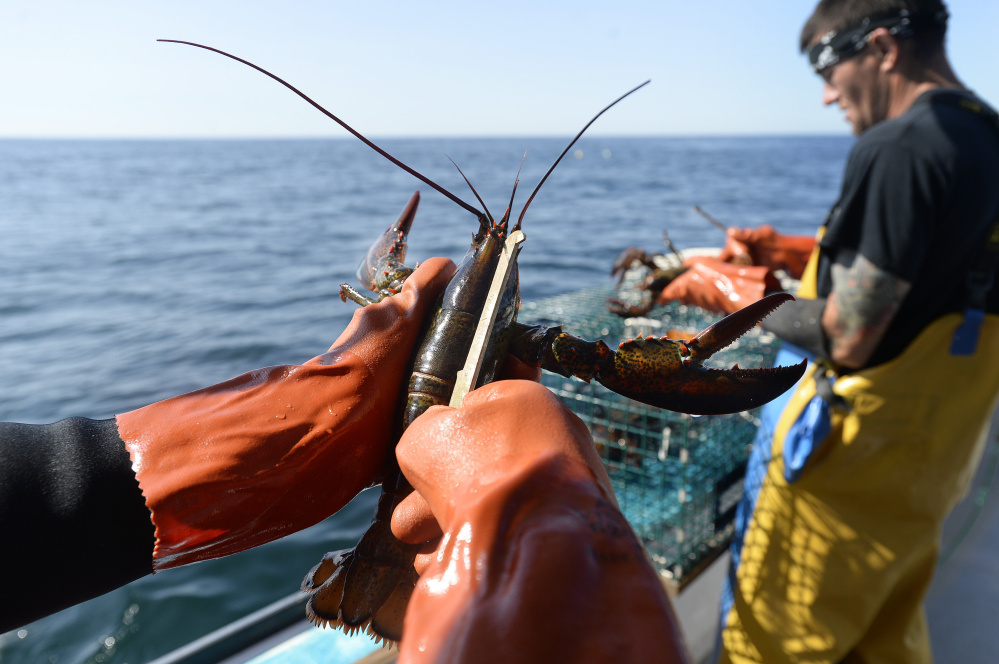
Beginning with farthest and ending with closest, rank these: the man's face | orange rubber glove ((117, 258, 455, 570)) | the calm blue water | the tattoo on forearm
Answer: the calm blue water, the man's face, the tattoo on forearm, orange rubber glove ((117, 258, 455, 570))

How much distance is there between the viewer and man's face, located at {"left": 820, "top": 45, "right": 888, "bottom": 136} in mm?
2596

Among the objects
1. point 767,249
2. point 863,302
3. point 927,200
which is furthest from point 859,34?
point 767,249

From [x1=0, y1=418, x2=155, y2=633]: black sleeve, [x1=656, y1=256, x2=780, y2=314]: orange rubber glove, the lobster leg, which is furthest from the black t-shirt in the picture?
[x1=0, y1=418, x2=155, y2=633]: black sleeve

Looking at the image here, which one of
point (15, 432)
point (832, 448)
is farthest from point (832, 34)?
point (15, 432)

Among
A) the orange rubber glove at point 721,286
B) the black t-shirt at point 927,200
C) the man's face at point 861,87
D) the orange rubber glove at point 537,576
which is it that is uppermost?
the man's face at point 861,87

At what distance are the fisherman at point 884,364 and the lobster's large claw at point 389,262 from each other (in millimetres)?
1739

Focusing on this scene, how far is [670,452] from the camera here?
3967mm

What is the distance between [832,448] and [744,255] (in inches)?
69.4

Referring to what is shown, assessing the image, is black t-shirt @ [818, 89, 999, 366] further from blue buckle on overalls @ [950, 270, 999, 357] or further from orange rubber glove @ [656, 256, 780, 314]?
orange rubber glove @ [656, 256, 780, 314]

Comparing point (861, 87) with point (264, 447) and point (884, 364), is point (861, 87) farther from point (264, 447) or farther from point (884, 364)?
point (264, 447)

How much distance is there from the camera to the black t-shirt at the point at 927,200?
2135mm

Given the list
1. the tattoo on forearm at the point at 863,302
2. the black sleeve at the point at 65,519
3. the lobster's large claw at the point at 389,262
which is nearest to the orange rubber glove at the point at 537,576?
the black sleeve at the point at 65,519

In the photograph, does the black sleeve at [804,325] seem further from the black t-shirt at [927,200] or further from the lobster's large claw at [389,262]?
the lobster's large claw at [389,262]

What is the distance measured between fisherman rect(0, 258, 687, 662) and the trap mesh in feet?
6.36
